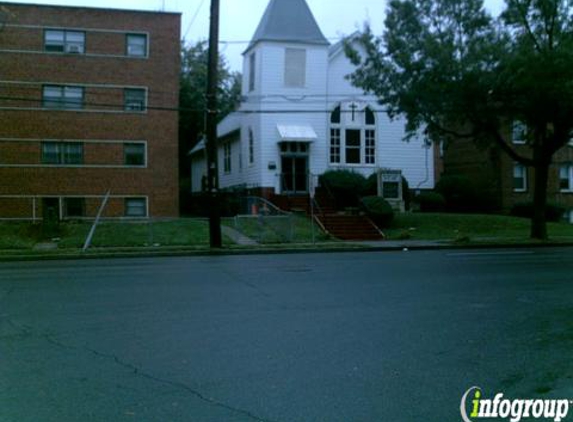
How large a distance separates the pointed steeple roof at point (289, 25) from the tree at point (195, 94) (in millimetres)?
13931

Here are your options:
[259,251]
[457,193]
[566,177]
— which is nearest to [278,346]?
[259,251]

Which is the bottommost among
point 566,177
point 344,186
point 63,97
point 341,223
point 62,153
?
point 341,223

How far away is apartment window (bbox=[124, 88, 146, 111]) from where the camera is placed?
3594cm

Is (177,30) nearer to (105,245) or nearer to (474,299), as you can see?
(105,245)

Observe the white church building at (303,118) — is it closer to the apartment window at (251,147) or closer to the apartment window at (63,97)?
the apartment window at (251,147)

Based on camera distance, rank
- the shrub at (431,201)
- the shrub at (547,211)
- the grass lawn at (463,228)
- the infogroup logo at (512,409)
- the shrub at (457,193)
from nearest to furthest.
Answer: the infogroup logo at (512,409) < the grass lawn at (463,228) < the shrub at (431,201) < the shrub at (547,211) < the shrub at (457,193)

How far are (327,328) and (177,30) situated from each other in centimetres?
3094

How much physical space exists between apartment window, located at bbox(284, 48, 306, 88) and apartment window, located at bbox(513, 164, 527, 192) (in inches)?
540

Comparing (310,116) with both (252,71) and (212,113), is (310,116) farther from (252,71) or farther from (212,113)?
(212,113)

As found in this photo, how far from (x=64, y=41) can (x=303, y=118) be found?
1292 cm

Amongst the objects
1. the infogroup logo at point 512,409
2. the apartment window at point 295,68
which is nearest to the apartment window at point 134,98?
the apartment window at point 295,68

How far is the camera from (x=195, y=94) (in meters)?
51.9

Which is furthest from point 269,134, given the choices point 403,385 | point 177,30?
point 403,385

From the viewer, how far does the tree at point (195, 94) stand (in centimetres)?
5209
